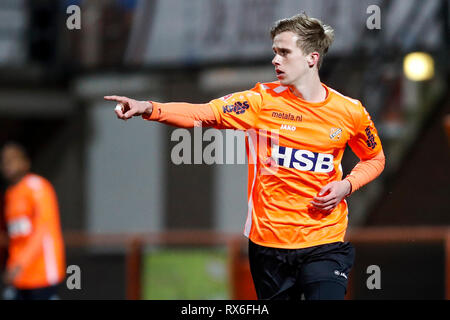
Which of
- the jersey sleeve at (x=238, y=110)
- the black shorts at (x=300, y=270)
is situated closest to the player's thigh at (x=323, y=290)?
the black shorts at (x=300, y=270)

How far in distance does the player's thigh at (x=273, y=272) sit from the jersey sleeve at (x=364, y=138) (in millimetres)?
700

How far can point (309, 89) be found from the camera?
4.90 meters

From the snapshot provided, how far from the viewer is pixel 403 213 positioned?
36.9ft

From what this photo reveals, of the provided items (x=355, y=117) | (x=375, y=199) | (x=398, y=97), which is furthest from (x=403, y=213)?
(x=355, y=117)

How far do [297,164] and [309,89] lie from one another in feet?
1.33

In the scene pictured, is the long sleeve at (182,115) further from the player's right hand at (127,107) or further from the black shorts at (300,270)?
the black shorts at (300,270)

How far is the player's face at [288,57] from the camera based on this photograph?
15.5ft

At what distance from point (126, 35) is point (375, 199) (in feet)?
16.6

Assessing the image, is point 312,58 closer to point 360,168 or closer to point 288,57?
point 288,57

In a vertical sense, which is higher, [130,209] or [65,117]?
[65,117]
